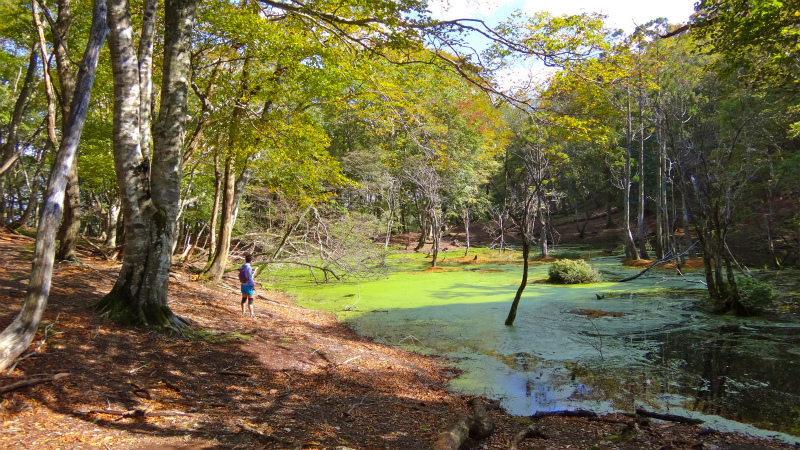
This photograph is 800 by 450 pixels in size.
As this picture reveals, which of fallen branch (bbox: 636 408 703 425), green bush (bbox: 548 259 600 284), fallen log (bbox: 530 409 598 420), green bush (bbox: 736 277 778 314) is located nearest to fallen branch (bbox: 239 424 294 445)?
fallen log (bbox: 530 409 598 420)

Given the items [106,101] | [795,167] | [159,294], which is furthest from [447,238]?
[159,294]

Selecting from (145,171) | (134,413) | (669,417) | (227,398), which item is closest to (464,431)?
(227,398)

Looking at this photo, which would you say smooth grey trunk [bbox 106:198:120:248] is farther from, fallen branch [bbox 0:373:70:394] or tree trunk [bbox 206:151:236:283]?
fallen branch [bbox 0:373:70:394]

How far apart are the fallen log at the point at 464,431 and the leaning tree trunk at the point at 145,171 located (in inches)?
148

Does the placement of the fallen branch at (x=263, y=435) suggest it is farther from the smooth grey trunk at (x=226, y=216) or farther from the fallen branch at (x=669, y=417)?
the smooth grey trunk at (x=226, y=216)

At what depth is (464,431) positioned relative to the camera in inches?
142

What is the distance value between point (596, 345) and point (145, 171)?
24.3ft

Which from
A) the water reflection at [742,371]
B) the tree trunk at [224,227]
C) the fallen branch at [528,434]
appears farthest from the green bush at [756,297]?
the tree trunk at [224,227]

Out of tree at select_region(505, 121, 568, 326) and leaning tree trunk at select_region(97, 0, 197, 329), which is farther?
tree at select_region(505, 121, 568, 326)

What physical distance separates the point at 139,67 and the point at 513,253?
85.6ft

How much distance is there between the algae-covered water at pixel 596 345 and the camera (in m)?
5.17

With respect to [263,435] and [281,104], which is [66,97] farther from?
[263,435]

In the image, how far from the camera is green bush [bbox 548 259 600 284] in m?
15.6

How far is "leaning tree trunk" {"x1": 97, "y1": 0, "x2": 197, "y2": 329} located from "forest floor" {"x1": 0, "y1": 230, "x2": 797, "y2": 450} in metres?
0.42
